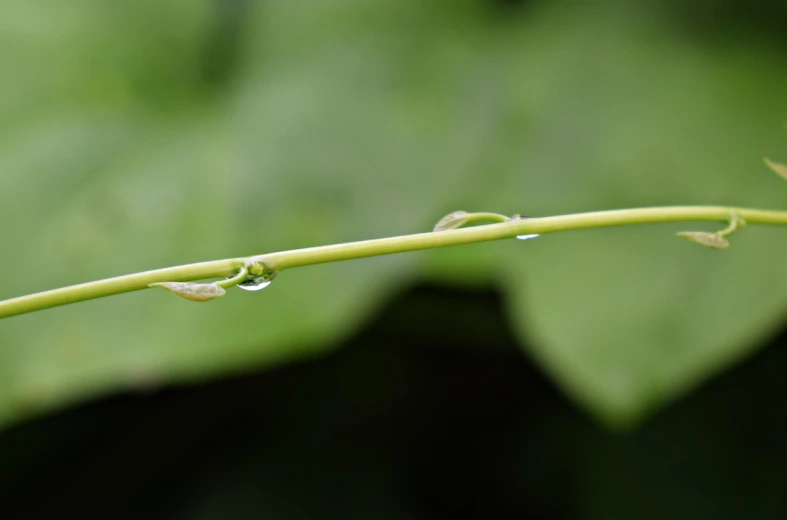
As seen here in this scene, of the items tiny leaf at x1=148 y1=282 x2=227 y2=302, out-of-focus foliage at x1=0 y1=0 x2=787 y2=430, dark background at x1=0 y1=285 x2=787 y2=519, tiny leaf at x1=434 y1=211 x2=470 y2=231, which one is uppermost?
tiny leaf at x1=434 y1=211 x2=470 y2=231

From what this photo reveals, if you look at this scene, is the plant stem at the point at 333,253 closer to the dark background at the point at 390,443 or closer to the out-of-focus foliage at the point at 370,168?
the out-of-focus foliage at the point at 370,168

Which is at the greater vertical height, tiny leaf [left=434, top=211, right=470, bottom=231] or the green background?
tiny leaf [left=434, top=211, right=470, bottom=231]

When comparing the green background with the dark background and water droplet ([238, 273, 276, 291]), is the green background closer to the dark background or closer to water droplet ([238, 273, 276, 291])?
the dark background

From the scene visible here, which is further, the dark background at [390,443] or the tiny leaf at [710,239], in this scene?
the dark background at [390,443]

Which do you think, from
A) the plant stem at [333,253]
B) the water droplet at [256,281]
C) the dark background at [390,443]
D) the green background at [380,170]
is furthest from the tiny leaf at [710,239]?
the dark background at [390,443]

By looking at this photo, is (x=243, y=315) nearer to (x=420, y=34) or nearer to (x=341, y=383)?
(x=341, y=383)

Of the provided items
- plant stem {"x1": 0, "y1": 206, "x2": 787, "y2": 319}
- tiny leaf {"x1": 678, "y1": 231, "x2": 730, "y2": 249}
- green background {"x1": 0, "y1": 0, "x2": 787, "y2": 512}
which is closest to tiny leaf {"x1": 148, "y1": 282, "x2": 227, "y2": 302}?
plant stem {"x1": 0, "y1": 206, "x2": 787, "y2": 319}
